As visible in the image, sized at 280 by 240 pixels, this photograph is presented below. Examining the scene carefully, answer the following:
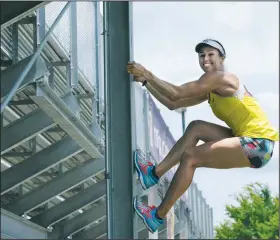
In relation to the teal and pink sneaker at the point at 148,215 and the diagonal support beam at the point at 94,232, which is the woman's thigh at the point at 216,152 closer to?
the teal and pink sneaker at the point at 148,215

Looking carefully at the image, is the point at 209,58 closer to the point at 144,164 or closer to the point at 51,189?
the point at 144,164

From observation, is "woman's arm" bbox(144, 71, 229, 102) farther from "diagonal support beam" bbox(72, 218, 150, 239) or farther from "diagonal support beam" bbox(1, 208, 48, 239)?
"diagonal support beam" bbox(72, 218, 150, 239)

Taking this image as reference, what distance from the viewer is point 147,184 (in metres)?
9.38

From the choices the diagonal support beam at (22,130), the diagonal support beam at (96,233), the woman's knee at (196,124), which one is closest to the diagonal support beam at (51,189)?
the diagonal support beam at (22,130)

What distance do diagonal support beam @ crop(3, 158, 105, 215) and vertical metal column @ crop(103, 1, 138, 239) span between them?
1429cm

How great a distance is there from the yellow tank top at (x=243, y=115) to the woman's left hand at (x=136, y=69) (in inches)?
23.9

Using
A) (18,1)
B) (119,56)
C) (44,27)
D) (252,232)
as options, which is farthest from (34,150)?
(252,232)

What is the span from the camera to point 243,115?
9.22 metres

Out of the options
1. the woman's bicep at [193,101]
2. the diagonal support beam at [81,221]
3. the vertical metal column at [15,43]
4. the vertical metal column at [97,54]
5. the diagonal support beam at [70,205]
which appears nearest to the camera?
the woman's bicep at [193,101]

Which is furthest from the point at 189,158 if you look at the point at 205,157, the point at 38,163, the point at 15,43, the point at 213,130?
the point at 38,163

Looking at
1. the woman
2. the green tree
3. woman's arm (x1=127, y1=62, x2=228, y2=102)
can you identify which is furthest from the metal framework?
the green tree

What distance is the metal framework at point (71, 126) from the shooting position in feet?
31.7

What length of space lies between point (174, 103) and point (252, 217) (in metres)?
38.8

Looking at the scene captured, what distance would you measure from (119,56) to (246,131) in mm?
1319
